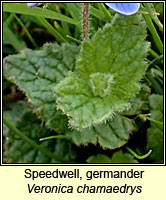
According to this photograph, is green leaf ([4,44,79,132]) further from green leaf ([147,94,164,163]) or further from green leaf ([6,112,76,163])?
green leaf ([147,94,164,163])

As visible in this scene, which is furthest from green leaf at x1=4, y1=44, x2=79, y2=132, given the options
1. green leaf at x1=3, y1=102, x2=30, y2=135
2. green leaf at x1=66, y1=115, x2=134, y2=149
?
green leaf at x1=3, y1=102, x2=30, y2=135

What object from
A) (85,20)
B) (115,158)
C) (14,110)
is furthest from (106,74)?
(14,110)

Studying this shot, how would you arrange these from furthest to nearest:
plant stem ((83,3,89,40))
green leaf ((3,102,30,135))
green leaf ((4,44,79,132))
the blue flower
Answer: green leaf ((3,102,30,135)), green leaf ((4,44,79,132)), plant stem ((83,3,89,40)), the blue flower

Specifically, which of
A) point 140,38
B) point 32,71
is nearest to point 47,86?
point 32,71

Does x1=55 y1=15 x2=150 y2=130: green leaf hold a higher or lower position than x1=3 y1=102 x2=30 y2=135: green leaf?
higher

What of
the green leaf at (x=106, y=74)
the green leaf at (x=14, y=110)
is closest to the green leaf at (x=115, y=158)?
the green leaf at (x=106, y=74)

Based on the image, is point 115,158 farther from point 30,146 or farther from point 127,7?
point 127,7

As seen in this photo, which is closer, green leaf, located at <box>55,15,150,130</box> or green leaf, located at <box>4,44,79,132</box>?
green leaf, located at <box>55,15,150,130</box>
